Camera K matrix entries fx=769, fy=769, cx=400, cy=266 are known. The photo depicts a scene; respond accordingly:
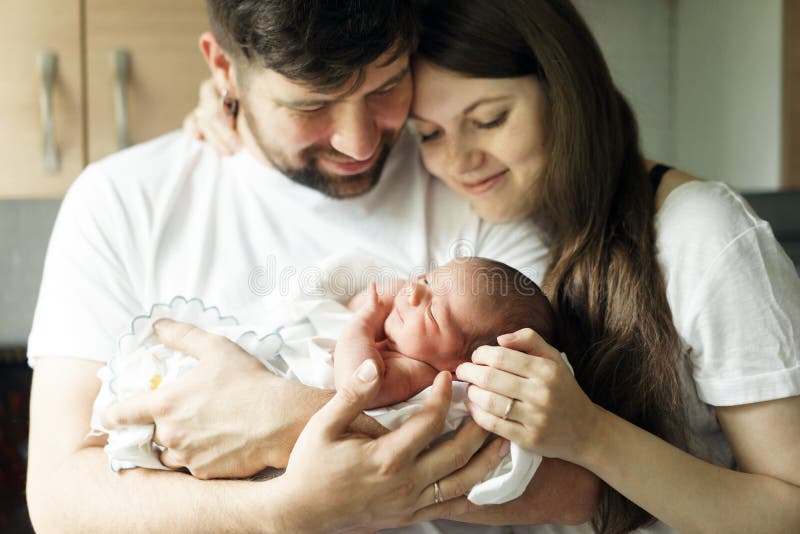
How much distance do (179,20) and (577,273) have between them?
1367 millimetres

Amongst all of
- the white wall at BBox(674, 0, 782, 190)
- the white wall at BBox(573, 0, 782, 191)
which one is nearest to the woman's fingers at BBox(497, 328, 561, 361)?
the white wall at BBox(573, 0, 782, 191)

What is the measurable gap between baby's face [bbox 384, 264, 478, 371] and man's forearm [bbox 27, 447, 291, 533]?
274mm

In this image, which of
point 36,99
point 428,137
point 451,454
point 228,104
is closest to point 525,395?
point 451,454

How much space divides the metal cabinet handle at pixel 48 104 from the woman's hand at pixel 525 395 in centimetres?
146

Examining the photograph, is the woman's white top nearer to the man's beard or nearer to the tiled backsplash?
the man's beard

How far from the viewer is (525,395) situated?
1.00 m

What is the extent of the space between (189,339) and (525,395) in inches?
20.6

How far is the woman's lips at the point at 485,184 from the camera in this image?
136 centimetres

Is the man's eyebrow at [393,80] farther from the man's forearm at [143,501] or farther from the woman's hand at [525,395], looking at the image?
the man's forearm at [143,501]

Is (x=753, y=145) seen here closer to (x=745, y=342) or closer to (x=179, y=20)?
(x=745, y=342)

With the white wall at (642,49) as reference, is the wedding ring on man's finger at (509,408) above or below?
below

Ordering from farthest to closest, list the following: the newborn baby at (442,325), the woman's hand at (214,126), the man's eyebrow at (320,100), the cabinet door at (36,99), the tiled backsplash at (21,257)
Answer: the tiled backsplash at (21,257)
the cabinet door at (36,99)
the woman's hand at (214,126)
the man's eyebrow at (320,100)
the newborn baby at (442,325)

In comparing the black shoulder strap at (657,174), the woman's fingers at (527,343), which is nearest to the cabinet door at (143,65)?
the black shoulder strap at (657,174)

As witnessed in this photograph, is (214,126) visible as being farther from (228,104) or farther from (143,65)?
(143,65)
